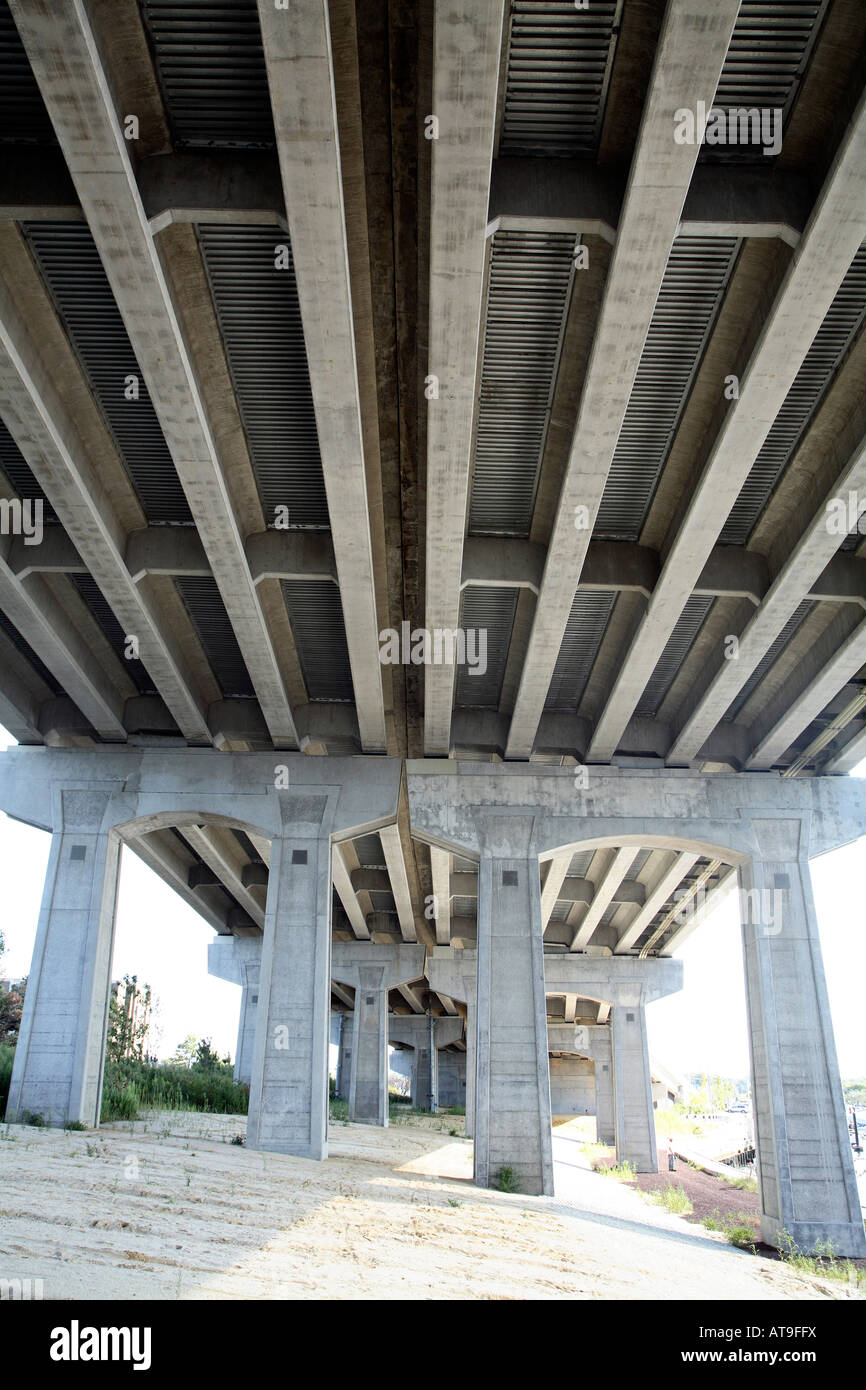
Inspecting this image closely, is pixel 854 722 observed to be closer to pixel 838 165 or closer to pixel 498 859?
pixel 498 859

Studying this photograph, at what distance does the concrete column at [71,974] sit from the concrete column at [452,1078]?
185 ft

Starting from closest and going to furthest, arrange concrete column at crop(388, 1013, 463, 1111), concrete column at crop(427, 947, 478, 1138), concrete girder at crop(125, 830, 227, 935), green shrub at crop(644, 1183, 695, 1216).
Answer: green shrub at crop(644, 1183, 695, 1216) < concrete girder at crop(125, 830, 227, 935) < concrete column at crop(427, 947, 478, 1138) < concrete column at crop(388, 1013, 463, 1111)

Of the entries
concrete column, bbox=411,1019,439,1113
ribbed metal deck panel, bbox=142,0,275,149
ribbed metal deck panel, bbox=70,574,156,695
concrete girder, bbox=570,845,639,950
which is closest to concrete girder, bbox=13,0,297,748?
ribbed metal deck panel, bbox=142,0,275,149

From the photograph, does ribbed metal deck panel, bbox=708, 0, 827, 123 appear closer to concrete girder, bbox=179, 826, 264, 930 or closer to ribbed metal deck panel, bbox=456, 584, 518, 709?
ribbed metal deck panel, bbox=456, 584, 518, 709

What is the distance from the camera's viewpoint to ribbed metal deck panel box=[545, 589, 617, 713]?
15.7m

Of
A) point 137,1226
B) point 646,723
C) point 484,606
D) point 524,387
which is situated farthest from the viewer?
point 646,723

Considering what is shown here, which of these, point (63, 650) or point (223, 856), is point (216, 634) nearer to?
point (63, 650)

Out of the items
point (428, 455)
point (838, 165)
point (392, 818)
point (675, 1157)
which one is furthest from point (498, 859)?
point (675, 1157)

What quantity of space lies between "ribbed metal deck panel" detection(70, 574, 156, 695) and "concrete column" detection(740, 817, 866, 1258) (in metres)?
12.7

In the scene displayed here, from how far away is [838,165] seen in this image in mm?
7965

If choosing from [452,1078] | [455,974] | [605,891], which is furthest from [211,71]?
[452,1078]

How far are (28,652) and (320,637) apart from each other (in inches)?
224

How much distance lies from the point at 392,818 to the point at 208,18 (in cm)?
1442

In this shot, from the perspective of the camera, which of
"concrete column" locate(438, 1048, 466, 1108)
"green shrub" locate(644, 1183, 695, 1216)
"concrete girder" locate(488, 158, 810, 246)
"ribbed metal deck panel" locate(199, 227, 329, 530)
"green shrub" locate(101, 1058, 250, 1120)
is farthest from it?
"concrete column" locate(438, 1048, 466, 1108)
